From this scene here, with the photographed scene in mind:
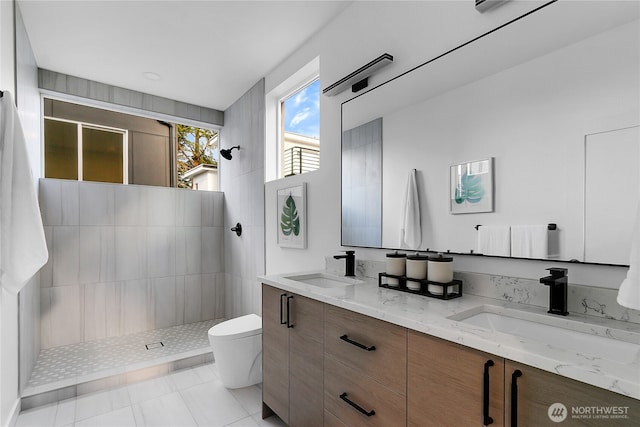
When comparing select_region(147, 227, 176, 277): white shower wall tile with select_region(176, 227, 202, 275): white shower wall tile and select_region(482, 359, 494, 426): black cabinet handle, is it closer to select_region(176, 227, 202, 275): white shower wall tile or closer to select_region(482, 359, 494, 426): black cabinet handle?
select_region(176, 227, 202, 275): white shower wall tile

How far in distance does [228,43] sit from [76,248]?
2.45m

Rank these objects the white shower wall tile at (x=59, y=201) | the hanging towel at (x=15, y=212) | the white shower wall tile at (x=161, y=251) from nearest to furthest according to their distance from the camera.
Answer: the hanging towel at (x=15, y=212), the white shower wall tile at (x=59, y=201), the white shower wall tile at (x=161, y=251)

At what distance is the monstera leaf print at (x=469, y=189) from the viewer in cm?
145

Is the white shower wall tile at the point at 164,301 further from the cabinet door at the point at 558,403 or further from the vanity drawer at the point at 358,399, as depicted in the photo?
the cabinet door at the point at 558,403

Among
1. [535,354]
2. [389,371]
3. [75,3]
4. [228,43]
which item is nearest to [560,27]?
[535,354]

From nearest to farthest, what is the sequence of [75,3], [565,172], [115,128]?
[565,172]
[75,3]
[115,128]

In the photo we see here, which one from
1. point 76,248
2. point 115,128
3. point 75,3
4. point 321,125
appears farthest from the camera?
point 115,128

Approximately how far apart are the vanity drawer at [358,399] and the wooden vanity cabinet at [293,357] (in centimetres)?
8

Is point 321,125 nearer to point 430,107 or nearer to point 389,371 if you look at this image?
point 430,107

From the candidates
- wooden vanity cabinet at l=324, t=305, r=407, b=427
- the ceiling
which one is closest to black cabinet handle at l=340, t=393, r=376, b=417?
wooden vanity cabinet at l=324, t=305, r=407, b=427

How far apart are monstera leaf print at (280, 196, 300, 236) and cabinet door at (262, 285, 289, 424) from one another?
→ 2.47ft

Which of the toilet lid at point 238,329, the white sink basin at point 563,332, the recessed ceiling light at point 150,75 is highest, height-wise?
the recessed ceiling light at point 150,75

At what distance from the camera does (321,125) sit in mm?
2445

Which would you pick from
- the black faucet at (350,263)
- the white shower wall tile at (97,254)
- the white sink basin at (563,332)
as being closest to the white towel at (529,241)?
the white sink basin at (563,332)
